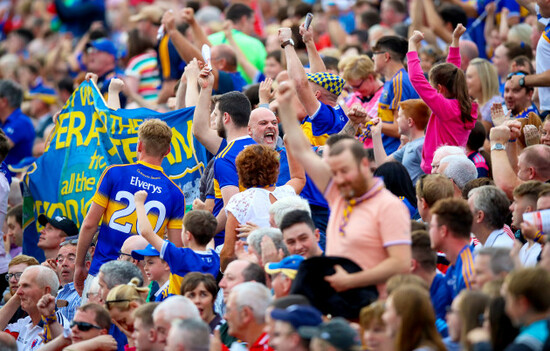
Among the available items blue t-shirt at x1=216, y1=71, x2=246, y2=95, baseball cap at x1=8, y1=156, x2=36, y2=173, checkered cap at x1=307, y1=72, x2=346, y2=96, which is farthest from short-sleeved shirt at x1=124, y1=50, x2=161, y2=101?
checkered cap at x1=307, y1=72, x2=346, y2=96

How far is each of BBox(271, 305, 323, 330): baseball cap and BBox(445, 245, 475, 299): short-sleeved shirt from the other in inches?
45.6

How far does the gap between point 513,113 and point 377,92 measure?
1.55m

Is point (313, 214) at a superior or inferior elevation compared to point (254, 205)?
inferior

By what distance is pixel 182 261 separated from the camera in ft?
22.4

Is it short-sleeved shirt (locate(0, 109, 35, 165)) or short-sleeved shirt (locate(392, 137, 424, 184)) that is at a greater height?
short-sleeved shirt (locate(392, 137, 424, 184))

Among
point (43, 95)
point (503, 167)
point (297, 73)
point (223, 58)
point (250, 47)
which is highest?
point (297, 73)

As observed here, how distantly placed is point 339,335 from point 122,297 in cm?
235

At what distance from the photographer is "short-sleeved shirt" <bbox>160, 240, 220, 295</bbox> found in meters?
6.80

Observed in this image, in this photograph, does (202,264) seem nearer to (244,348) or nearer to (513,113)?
(244,348)

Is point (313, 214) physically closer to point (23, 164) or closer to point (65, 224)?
point (65, 224)

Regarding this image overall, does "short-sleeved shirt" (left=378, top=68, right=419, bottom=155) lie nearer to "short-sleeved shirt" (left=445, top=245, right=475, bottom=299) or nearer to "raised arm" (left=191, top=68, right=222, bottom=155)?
"raised arm" (left=191, top=68, right=222, bottom=155)

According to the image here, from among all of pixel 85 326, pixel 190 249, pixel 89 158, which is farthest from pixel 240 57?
pixel 85 326

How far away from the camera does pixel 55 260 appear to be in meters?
8.98

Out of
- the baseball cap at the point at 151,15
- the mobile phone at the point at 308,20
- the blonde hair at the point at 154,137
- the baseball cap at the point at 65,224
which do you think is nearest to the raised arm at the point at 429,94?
the mobile phone at the point at 308,20
